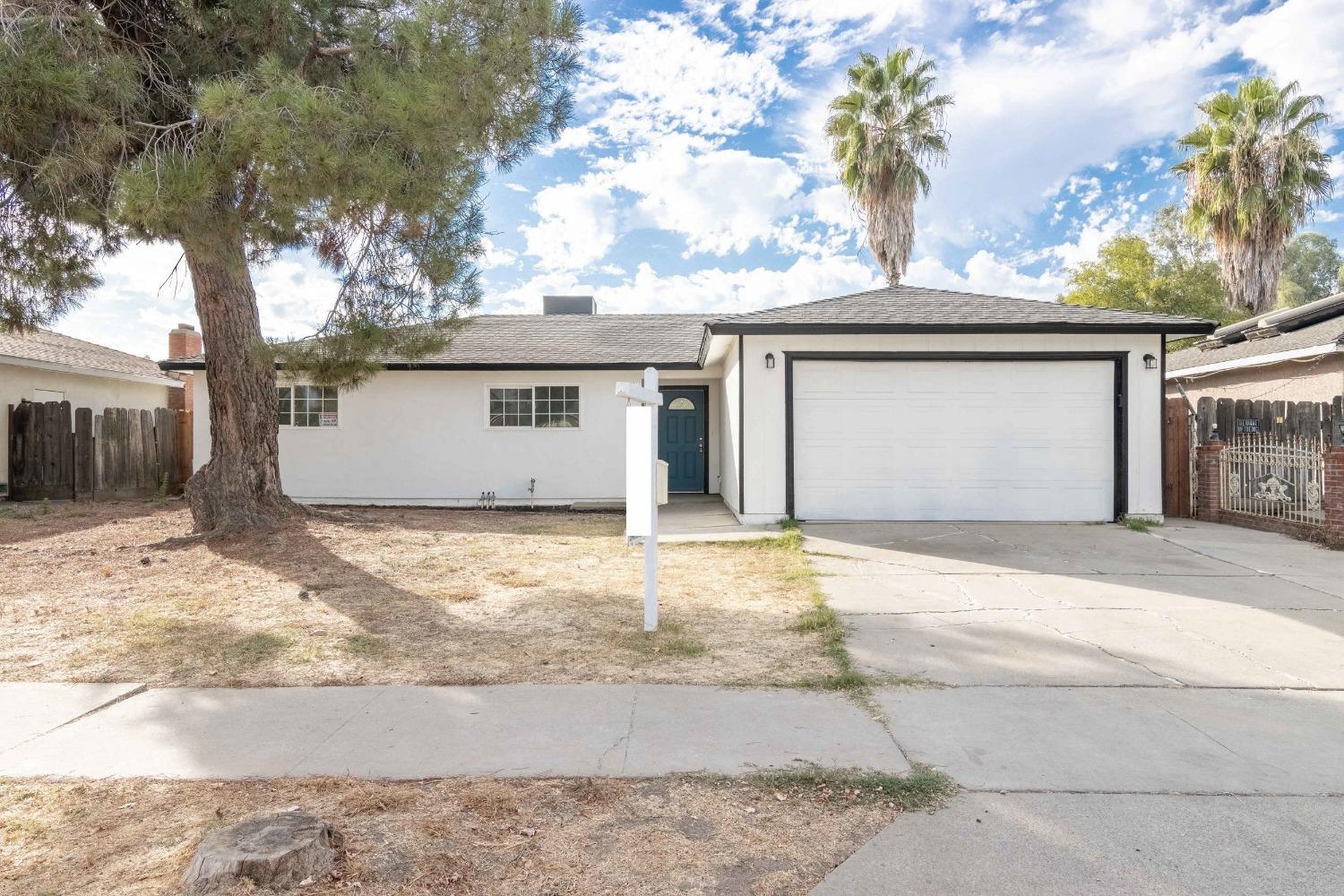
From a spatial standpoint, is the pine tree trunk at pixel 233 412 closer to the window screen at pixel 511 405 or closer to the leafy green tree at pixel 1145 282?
the window screen at pixel 511 405

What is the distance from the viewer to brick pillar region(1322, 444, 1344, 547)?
28.2 feet

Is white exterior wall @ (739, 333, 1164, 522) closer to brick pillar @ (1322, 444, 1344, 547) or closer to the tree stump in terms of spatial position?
brick pillar @ (1322, 444, 1344, 547)

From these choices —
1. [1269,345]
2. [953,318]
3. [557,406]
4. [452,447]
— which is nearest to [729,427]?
[557,406]

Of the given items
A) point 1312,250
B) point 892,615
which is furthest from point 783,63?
point 1312,250

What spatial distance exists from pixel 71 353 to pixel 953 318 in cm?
1833

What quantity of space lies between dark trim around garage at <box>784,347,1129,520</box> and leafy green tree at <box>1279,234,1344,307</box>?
48.8 meters

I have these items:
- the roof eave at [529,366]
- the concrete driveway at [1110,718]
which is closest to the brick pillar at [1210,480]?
the concrete driveway at [1110,718]

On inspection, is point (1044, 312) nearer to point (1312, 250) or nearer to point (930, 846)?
point (930, 846)

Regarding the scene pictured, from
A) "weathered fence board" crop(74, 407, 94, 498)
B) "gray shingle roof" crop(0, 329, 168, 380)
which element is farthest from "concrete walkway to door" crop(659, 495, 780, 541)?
"gray shingle roof" crop(0, 329, 168, 380)

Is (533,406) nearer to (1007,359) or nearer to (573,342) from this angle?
(573,342)

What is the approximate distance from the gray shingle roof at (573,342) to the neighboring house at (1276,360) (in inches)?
362

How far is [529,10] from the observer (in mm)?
6473

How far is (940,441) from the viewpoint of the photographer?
→ 10.5 metres

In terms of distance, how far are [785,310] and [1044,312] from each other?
3.59 meters
